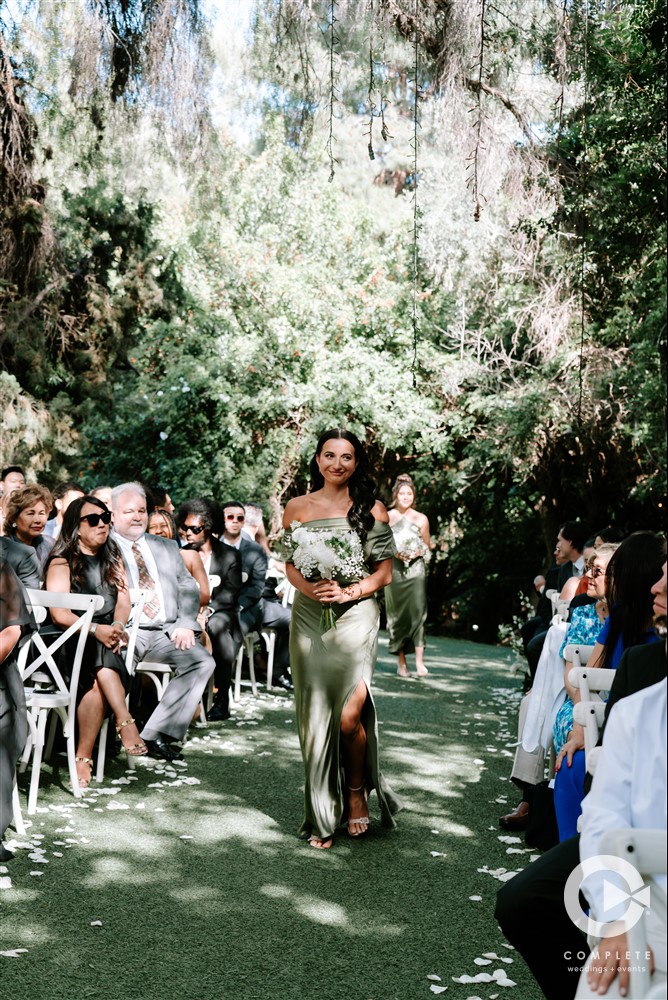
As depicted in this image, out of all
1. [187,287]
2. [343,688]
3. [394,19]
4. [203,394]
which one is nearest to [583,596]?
Result: [343,688]

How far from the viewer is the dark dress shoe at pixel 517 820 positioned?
17.4 ft

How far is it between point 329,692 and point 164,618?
2061mm

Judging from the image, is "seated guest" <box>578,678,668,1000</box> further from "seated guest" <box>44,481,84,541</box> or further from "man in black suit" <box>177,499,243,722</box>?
"seated guest" <box>44,481,84,541</box>

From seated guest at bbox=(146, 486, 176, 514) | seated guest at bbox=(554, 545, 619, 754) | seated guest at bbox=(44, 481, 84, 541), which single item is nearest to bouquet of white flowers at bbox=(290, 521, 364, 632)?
seated guest at bbox=(554, 545, 619, 754)

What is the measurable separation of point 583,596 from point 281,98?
282 centimetres

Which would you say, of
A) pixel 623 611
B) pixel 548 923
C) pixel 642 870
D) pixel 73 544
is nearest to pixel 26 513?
pixel 73 544

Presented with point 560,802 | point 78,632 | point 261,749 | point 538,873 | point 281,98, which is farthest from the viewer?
point 261,749

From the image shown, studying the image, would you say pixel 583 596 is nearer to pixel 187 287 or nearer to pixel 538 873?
pixel 538 873

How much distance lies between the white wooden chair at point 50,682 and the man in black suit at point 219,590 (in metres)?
2.30

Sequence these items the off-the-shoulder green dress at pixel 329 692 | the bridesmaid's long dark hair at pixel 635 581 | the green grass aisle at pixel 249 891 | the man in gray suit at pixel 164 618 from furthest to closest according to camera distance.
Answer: the man in gray suit at pixel 164 618 < the off-the-shoulder green dress at pixel 329 692 < the bridesmaid's long dark hair at pixel 635 581 < the green grass aisle at pixel 249 891

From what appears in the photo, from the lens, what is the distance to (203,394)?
1552 cm

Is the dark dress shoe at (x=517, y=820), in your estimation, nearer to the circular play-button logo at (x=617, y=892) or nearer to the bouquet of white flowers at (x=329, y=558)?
the bouquet of white flowers at (x=329, y=558)

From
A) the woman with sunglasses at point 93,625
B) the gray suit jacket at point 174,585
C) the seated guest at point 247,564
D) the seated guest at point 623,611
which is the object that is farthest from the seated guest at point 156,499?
the seated guest at point 623,611

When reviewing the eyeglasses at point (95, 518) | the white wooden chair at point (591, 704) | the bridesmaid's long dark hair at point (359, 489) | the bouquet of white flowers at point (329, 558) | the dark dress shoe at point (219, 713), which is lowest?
the dark dress shoe at point (219, 713)
